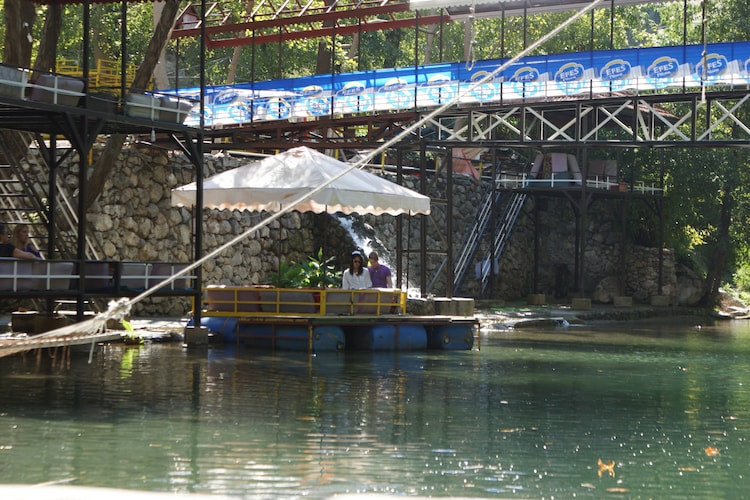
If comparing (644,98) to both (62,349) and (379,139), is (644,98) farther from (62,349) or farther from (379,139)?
(62,349)

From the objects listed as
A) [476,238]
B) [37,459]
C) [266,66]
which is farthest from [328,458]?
[266,66]

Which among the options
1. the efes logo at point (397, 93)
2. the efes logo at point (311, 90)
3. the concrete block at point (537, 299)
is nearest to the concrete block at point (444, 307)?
the efes logo at point (397, 93)

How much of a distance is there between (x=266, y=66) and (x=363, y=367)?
30.9 meters

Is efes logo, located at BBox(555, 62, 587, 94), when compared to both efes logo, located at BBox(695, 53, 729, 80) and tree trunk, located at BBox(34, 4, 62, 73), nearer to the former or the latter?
efes logo, located at BBox(695, 53, 729, 80)

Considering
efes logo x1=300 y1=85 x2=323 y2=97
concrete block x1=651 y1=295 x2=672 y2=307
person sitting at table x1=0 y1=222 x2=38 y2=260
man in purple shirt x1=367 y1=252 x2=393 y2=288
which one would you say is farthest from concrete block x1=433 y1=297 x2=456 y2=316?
concrete block x1=651 y1=295 x2=672 y2=307

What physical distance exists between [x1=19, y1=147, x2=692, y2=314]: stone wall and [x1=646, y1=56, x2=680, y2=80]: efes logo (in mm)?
6078

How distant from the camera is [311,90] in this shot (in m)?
32.8

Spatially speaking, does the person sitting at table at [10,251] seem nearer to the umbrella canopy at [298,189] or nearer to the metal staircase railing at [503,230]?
the umbrella canopy at [298,189]

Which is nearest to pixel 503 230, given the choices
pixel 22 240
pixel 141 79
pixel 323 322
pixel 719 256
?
pixel 719 256

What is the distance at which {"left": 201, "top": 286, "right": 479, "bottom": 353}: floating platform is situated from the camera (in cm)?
1939

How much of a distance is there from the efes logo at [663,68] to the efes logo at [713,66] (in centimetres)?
57

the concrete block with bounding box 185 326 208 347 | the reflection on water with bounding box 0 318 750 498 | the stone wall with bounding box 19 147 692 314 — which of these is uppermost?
the stone wall with bounding box 19 147 692 314

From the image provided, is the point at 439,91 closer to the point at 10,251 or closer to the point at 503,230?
the point at 503,230

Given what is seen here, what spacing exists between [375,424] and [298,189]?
8.33 metres
